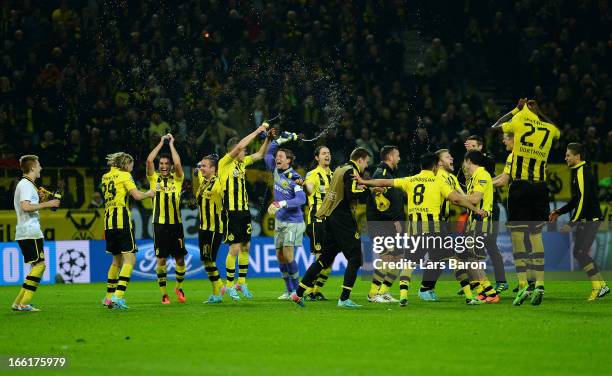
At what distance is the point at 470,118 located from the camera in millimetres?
26359

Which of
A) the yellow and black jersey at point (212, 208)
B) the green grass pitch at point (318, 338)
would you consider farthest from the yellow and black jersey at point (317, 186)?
the green grass pitch at point (318, 338)

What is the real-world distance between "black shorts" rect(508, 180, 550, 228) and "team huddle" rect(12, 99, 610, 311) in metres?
0.01

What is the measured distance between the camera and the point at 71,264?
2152cm

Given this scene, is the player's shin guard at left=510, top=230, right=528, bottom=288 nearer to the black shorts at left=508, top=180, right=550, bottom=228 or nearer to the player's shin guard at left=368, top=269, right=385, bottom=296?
the black shorts at left=508, top=180, right=550, bottom=228

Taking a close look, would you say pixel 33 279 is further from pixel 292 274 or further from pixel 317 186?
pixel 317 186

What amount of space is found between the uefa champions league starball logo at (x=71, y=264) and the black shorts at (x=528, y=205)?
10.9m

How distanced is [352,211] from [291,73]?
13.3 metres

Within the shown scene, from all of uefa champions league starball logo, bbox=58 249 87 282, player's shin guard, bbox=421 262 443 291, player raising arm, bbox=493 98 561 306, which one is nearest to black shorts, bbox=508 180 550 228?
player raising arm, bbox=493 98 561 306

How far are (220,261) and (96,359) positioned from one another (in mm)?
13110

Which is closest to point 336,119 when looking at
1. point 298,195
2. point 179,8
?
point 179,8

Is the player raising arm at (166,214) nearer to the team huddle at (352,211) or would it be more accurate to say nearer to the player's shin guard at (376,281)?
the team huddle at (352,211)

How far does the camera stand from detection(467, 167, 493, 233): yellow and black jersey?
14.4m

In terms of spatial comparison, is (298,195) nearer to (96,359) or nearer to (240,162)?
(240,162)

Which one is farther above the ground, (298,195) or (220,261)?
(298,195)
